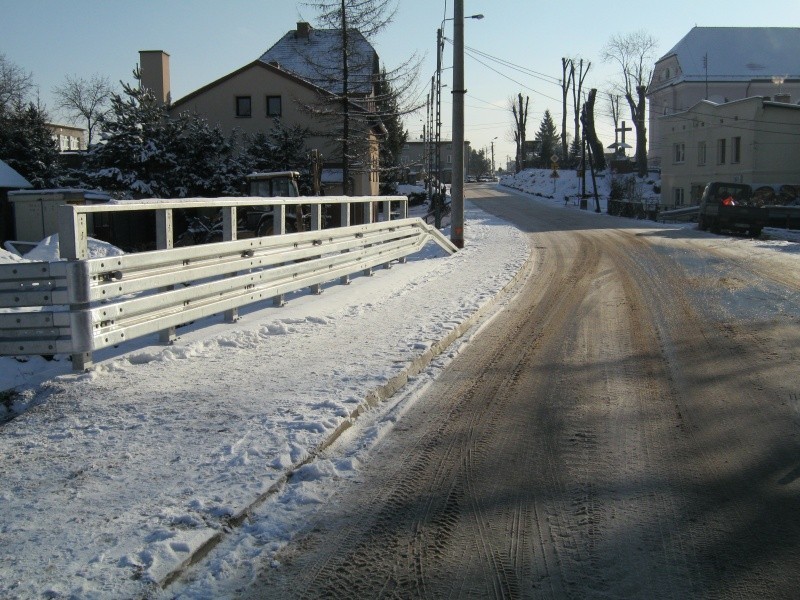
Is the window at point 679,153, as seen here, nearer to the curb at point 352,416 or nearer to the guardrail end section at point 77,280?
the curb at point 352,416

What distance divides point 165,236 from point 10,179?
27.7 m

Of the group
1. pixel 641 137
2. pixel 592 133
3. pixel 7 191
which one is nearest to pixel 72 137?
pixel 592 133

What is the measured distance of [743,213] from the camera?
26578 mm

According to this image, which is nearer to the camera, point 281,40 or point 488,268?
point 488,268

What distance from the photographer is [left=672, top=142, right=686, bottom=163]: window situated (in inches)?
2010

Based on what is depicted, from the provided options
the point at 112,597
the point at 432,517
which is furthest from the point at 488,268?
the point at 112,597

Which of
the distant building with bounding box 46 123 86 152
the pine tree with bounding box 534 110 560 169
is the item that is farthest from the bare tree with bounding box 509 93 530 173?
the distant building with bounding box 46 123 86 152

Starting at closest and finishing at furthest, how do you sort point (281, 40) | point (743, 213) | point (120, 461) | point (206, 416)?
point (120, 461)
point (206, 416)
point (743, 213)
point (281, 40)

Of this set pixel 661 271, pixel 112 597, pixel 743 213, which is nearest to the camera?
pixel 112 597

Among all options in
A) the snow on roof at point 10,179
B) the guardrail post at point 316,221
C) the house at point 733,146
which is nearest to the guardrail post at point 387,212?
the guardrail post at point 316,221

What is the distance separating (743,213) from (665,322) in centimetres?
1845

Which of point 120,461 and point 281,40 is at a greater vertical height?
point 281,40

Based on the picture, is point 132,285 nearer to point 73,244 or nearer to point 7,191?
point 73,244

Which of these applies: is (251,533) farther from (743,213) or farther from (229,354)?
(743,213)
